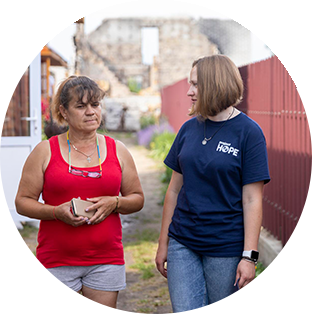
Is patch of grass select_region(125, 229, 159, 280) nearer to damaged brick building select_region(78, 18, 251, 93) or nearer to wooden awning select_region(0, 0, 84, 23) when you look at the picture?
wooden awning select_region(0, 0, 84, 23)

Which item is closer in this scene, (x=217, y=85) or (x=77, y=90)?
(x=217, y=85)

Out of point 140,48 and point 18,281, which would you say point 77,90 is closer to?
point 18,281

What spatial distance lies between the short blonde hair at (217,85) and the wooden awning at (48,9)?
16.4 ft

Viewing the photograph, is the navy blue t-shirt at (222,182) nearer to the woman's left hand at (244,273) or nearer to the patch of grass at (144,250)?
the woman's left hand at (244,273)

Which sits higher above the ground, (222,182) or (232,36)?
(232,36)

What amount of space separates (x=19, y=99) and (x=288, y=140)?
4.01 metres

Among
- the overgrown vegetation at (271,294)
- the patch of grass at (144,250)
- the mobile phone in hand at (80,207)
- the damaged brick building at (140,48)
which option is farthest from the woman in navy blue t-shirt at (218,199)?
the damaged brick building at (140,48)

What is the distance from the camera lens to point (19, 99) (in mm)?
7285

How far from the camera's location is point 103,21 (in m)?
41.3

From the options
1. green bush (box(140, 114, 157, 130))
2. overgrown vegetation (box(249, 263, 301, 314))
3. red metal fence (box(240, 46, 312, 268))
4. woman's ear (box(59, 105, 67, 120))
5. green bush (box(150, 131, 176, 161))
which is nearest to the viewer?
woman's ear (box(59, 105, 67, 120))

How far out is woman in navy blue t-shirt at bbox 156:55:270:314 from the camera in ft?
7.78

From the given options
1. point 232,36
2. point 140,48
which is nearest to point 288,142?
point 140,48

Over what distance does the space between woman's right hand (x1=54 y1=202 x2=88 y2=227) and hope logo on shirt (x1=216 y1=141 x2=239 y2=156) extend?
0.70 metres

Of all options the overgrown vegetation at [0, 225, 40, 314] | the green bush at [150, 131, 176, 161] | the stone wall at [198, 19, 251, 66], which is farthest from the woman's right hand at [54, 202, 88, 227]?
the stone wall at [198, 19, 251, 66]
